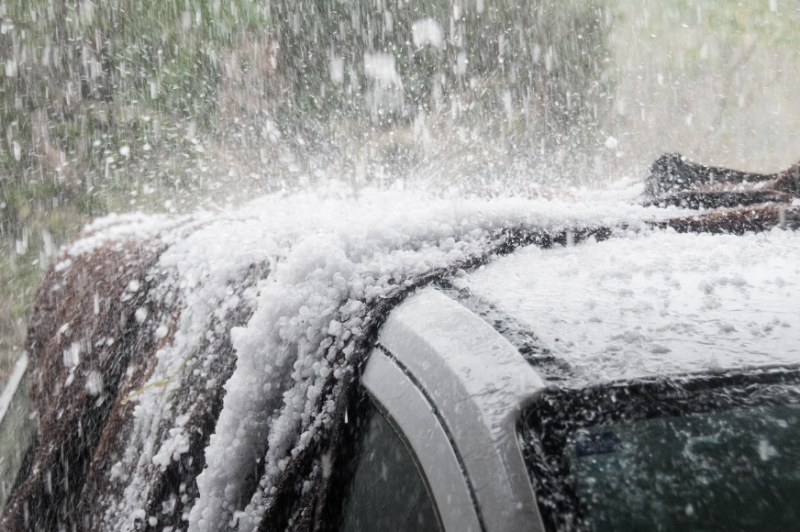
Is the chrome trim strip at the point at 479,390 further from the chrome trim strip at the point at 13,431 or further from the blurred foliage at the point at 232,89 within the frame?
the blurred foliage at the point at 232,89

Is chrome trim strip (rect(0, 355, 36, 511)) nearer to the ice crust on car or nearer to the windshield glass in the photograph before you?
the ice crust on car

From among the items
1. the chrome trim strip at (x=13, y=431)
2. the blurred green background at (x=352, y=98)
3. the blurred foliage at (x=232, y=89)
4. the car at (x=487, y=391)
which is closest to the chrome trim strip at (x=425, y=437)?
the car at (x=487, y=391)

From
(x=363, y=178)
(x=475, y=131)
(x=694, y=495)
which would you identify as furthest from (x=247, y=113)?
(x=694, y=495)

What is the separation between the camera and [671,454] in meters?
0.46

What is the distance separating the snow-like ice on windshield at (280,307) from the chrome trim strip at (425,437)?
7 centimetres

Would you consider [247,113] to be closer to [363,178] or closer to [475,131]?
[363,178]

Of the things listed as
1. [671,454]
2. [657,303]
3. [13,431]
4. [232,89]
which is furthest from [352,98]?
[671,454]

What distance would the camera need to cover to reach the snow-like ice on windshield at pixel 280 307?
0.73 m

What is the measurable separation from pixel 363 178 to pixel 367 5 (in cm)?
221

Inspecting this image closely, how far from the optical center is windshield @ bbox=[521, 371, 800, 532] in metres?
0.44

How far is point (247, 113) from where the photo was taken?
6.23 metres

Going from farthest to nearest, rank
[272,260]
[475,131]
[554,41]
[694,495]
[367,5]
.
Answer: [475,131]
[554,41]
[367,5]
[272,260]
[694,495]

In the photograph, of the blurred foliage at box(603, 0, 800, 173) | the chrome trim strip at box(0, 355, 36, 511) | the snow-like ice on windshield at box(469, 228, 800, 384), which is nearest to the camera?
the snow-like ice on windshield at box(469, 228, 800, 384)

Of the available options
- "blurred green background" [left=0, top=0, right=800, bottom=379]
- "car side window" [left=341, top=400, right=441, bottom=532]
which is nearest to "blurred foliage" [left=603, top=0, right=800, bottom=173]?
"blurred green background" [left=0, top=0, right=800, bottom=379]
